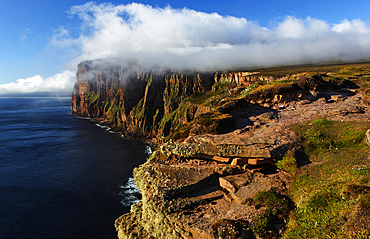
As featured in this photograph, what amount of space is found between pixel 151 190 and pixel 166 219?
272cm

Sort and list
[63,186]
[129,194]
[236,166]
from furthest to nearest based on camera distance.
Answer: [63,186]
[129,194]
[236,166]

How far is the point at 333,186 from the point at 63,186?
6679 centimetres

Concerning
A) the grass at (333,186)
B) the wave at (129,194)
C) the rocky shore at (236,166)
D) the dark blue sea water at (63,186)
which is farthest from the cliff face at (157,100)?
the grass at (333,186)

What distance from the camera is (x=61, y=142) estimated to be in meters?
109

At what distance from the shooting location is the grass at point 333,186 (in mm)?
11048

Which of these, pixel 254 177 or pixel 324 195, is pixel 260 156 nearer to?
A: pixel 254 177

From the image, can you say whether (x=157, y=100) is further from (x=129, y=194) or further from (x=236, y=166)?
(x=236, y=166)

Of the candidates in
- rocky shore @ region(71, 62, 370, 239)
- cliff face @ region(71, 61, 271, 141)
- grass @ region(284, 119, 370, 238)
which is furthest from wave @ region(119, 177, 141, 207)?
cliff face @ region(71, 61, 271, 141)

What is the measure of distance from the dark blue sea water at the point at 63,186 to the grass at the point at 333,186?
40.0 metres

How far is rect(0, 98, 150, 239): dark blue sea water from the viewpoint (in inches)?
1690

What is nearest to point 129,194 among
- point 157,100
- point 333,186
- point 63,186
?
point 63,186

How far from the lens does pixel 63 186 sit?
195 ft

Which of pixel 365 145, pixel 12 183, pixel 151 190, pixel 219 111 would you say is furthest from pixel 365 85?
Result: pixel 12 183

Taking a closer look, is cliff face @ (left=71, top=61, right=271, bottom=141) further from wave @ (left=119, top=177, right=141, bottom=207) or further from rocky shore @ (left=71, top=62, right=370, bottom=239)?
rocky shore @ (left=71, top=62, right=370, bottom=239)
